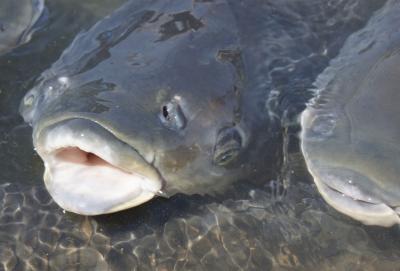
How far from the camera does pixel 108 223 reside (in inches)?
142

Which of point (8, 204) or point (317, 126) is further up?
point (317, 126)

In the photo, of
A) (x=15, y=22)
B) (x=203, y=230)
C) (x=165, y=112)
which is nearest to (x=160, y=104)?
(x=165, y=112)

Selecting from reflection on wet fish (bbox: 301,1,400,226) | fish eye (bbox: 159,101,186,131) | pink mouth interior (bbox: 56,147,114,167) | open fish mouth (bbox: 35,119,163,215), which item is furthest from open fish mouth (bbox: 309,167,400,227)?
pink mouth interior (bbox: 56,147,114,167)

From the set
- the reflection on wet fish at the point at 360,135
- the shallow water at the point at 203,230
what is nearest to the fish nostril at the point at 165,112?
the shallow water at the point at 203,230

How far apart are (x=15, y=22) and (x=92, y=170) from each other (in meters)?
1.93

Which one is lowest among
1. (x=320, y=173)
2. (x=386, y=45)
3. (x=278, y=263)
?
(x=278, y=263)

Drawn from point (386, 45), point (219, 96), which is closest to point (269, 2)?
point (386, 45)

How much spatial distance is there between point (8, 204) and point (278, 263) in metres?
1.50

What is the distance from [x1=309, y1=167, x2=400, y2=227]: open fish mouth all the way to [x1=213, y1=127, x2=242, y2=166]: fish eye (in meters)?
0.44

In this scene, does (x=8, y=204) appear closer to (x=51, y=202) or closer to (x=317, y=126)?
(x=51, y=202)

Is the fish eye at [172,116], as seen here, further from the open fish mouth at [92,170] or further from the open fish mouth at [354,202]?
the open fish mouth at [354,202]

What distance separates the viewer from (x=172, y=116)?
3.34 m

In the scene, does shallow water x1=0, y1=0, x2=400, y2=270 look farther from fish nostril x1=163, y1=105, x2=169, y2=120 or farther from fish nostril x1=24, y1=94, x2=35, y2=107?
fish nostril x1=163, y1=105, x2=169, y2=120

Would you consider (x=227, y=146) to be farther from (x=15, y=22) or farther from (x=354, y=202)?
(x=15, y=22)
